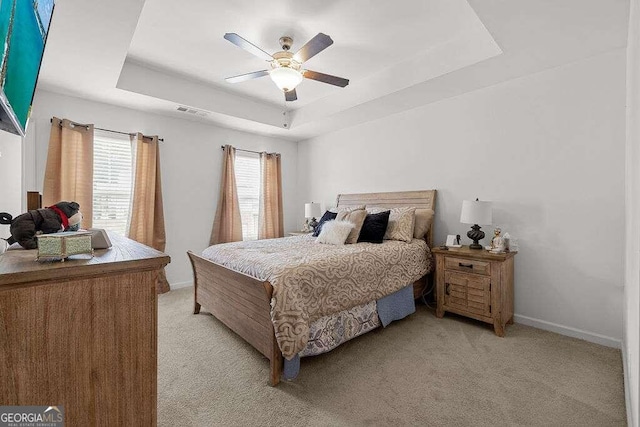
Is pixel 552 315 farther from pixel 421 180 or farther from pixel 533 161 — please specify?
pixel 421 180

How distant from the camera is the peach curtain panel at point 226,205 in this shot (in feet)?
14.6

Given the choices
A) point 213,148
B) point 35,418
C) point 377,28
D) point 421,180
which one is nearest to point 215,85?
point 213,148

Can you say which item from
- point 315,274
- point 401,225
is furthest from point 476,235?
point 315,274

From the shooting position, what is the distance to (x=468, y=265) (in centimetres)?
274

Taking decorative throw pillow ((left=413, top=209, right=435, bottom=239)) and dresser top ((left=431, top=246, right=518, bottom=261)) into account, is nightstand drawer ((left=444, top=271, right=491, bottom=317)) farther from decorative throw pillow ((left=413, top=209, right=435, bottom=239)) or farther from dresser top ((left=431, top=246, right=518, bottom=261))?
decorative throw pillow ((left=413, top=209, right=435, bottom=239))

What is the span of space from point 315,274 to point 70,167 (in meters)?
3.22

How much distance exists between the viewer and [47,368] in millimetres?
802

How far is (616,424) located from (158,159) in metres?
4.85

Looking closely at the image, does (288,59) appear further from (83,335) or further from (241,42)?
(83,335)

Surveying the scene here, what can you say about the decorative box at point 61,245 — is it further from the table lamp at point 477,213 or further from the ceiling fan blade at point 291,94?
the table lamp at point 477,213

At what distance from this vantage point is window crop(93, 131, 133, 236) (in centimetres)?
354

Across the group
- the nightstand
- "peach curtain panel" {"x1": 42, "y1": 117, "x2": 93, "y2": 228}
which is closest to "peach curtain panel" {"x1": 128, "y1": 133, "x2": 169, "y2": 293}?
"peach curtain panel" {"x1": 42, "y1": 117, "x2": 93, "y2": 228}

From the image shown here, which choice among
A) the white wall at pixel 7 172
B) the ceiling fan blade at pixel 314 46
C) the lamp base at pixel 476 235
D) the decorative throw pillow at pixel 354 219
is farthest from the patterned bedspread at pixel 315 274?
the ceiling fan blade at pixel 314 46

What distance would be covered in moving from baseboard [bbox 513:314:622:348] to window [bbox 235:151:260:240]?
3.89 meters
